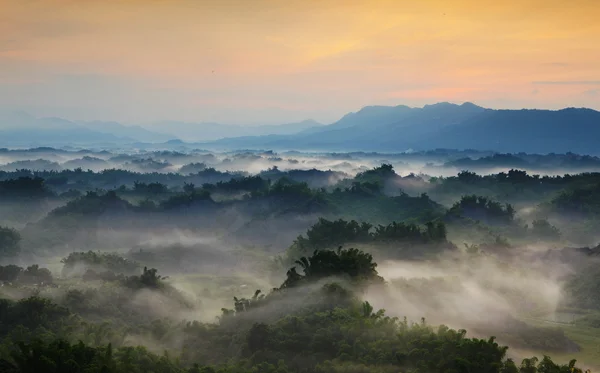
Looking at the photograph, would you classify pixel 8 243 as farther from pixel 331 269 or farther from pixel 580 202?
pixel 580 202

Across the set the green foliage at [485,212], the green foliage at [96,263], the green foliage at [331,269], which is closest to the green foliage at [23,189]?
the green foliage at [96,263]

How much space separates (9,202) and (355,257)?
103143 mm

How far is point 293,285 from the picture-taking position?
123ft

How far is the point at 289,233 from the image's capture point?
101 m

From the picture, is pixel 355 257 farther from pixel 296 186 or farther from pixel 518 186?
pixel 518 186

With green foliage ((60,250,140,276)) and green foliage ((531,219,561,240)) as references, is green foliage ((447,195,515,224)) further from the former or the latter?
green foliage ((60,250,140,276))

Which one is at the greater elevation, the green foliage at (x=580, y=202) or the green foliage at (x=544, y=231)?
the green foliage at (x=580, y=202)

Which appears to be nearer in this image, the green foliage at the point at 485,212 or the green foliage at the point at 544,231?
the green foliage at the point at 544,231

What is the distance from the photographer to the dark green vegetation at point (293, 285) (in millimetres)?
26719

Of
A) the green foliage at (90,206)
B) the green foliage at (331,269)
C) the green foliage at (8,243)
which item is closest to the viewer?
the green foliage at (331,269)

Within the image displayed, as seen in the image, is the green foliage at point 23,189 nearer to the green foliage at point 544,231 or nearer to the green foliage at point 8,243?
the green foliage at point 8,243

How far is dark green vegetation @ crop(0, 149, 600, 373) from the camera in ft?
87.7

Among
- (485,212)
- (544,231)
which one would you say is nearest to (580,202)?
(485,212)

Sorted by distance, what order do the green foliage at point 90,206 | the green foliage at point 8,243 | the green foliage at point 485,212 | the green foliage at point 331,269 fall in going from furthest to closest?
the green foliage at point 90,206, the green foliage at point 485,212, the green foliage at point 8,243, the green foliage at point 331,269
